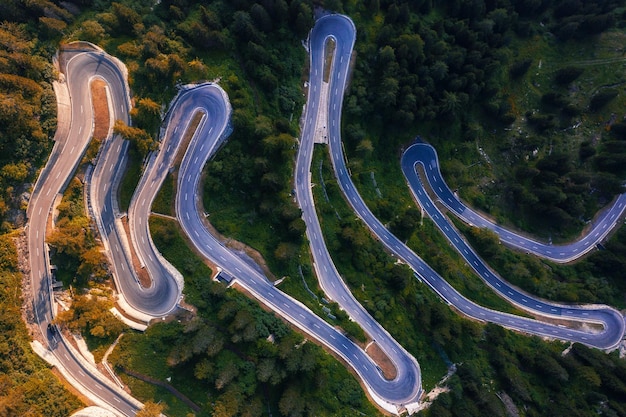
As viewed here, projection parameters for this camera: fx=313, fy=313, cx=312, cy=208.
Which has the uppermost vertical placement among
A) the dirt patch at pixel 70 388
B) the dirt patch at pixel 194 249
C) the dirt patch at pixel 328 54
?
the dirt patch at pixel 328 54

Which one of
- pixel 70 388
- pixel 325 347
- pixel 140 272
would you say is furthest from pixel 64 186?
pixel 325 347

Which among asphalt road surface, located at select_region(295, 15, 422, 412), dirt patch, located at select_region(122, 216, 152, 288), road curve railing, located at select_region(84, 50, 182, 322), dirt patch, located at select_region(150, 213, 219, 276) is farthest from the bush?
dirt patch, located at select_region(122, 216, 152, 288)

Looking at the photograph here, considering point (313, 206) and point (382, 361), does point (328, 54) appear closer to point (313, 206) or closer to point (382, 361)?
point (313, 206)

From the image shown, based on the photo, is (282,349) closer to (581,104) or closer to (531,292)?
(531,292)

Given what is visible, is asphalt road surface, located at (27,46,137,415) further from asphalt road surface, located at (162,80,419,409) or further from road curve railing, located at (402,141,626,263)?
road curve railing, located at (402,141,626,263)

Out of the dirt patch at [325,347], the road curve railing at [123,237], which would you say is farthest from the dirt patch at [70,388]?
the dirt patch at [325,347]

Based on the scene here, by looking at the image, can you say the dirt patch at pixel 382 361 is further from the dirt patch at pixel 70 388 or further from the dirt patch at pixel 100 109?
the dirt patch at pixel 100 109
